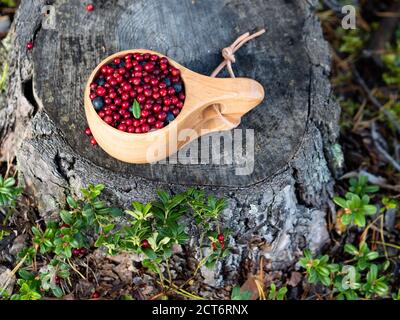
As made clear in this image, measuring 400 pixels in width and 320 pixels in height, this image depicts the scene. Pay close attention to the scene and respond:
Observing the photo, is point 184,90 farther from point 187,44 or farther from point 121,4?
point 121,4

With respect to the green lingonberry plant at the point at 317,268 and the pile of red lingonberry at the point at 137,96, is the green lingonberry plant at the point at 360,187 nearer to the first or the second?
the green lingonberry plant at the point at 317,268

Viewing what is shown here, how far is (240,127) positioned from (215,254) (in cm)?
48

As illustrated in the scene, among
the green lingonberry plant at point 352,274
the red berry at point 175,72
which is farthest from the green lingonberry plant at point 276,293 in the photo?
the red berry at point 175,72

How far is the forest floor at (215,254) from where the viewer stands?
1.74m

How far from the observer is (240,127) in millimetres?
1818

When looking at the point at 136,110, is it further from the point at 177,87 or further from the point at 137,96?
the point at 177,87

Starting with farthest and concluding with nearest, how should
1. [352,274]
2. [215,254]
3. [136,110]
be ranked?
[352,274] < [215,254] < [136,110]

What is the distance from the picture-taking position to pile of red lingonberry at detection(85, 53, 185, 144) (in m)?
1.63

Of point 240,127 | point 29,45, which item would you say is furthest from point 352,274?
point 29,45

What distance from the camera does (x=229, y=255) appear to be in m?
1.94

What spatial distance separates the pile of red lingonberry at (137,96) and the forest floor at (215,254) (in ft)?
0.83

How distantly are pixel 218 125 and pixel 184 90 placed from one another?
0.58 feet

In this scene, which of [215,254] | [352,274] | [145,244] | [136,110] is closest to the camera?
[136,110]
